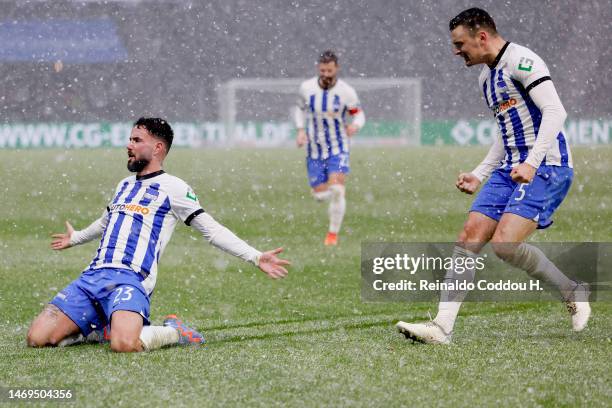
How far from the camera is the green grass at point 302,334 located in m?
3.90

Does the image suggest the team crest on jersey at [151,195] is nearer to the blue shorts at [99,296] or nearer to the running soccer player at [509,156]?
the blue shorts at [99,296]

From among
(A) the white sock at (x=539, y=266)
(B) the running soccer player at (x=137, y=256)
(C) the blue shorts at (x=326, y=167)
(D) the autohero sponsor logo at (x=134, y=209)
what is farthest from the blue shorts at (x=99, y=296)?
(C) the blue shorts at (x=326, y=167)

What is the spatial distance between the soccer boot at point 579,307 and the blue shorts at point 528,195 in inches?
17.4

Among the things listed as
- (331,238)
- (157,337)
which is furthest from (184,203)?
(331,238)

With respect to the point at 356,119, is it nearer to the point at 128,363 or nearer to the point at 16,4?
the point at 128,363

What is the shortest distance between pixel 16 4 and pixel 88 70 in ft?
12.9

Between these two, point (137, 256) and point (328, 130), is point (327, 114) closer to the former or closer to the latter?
point (328, 130)

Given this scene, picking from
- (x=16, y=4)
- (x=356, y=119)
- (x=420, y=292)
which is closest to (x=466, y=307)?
(x=420, y=292)

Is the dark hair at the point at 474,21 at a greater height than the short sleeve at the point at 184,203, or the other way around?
the dark hair at the point at 474,21

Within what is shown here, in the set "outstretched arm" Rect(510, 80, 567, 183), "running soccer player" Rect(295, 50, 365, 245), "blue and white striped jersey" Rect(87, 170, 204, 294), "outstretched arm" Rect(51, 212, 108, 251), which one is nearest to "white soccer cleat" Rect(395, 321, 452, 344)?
"outstretched arm" Rect(510, 80, 567, 183)

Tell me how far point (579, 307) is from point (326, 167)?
5.84 m

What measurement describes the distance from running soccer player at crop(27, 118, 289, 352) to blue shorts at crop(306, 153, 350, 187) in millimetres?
5596

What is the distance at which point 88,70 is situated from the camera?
36812 mm

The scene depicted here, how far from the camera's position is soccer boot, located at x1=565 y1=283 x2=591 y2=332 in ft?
17.5
